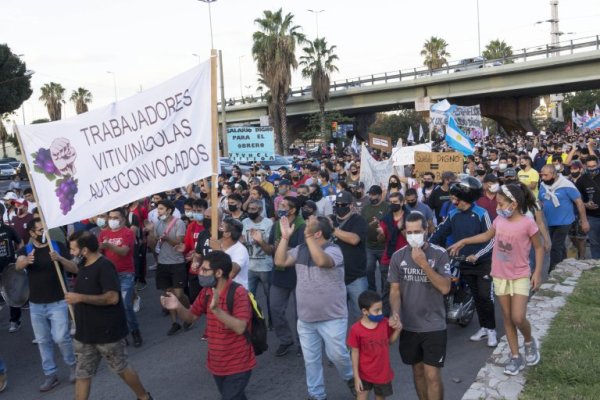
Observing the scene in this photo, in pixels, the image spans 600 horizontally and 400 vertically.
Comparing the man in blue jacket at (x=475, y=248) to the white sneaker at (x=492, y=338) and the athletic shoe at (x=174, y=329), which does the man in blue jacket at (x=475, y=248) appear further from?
the athletic shoe at (x=174, y=329)

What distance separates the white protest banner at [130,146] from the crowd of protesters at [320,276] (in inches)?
17.9

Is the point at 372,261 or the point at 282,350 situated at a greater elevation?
the point at 372,261

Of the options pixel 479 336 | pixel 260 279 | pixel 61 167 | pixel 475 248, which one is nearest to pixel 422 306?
pixel 475 248

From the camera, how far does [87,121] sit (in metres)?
5.36

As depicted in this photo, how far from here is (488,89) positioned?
129ft

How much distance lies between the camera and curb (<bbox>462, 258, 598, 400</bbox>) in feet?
16.2

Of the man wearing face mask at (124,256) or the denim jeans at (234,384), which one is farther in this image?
the man wearing face mask at (124,256)

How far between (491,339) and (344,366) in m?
2.05

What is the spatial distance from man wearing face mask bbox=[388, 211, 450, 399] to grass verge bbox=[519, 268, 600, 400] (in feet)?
3.03

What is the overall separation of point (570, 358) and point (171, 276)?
4.61m

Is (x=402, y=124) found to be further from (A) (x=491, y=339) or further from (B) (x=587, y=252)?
(A) (x=491, y=339)

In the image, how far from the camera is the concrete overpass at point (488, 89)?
114 ft

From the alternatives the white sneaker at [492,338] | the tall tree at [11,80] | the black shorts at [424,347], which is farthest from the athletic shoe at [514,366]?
the tall tree at [11,80]

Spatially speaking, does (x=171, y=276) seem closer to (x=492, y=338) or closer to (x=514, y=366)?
(x=492, y=338)
